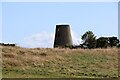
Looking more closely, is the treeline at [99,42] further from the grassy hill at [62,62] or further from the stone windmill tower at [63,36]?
the grassy hill at [62,62]

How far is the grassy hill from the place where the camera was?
15148mm

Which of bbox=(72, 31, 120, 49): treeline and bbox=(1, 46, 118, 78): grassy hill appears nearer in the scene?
bbox=(1, 46, 118, 78): grassy hill

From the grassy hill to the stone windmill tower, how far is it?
12.2m

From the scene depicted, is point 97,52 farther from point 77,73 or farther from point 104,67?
point 77,73

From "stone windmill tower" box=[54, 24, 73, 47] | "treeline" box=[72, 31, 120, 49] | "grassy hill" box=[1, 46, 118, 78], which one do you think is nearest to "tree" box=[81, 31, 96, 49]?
"treeline" box=[72, 31, 120, 49]

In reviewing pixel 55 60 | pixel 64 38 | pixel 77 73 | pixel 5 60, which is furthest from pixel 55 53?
pixel 64 38

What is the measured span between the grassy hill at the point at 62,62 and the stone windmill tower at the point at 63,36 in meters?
12.2

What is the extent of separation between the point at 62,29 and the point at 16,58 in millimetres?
17080

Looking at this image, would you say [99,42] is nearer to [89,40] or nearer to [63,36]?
[89,40]

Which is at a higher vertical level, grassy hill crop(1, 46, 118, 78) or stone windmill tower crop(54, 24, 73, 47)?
stone windmill tower crop(54, 24, 73, 47)

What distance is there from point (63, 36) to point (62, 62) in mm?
16588

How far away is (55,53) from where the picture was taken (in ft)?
71.8

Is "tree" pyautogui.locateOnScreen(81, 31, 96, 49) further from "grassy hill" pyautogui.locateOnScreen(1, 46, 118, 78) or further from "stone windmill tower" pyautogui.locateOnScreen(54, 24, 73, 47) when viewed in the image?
A: "grassy hill" pyautogui.locateOnScreen(1, 46, 118, 78)

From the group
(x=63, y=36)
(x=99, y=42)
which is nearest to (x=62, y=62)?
(x=63, y=36)
